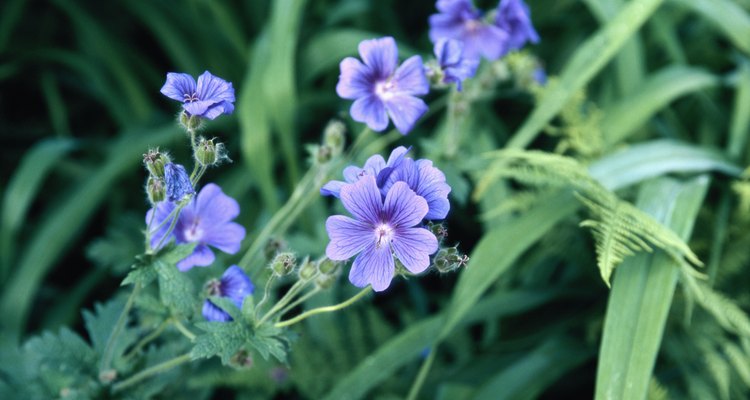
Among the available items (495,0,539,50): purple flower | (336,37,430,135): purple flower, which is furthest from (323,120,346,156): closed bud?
(495,0,539,50): purple flower

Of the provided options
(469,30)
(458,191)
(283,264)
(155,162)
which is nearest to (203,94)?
(155,162)

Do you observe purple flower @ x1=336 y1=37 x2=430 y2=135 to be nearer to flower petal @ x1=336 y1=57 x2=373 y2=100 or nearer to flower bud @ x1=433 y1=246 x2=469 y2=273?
flower petal @ x1=336 y1=57 x2=373 y2=100

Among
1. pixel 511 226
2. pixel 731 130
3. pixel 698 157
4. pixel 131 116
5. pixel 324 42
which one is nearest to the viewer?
pixel 511 226

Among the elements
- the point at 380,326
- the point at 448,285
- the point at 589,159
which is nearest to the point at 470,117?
the point at 589,159

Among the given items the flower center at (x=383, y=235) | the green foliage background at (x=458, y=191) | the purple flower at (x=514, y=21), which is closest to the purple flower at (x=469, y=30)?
the purple flower at (x=514, y=21)

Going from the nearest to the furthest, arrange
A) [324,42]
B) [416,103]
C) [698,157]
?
[416,103] < [698,157] < [324,42]

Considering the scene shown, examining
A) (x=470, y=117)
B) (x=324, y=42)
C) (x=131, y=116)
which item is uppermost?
(x=131, y=116)

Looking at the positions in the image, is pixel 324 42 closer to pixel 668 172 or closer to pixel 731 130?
pixel 668 172
